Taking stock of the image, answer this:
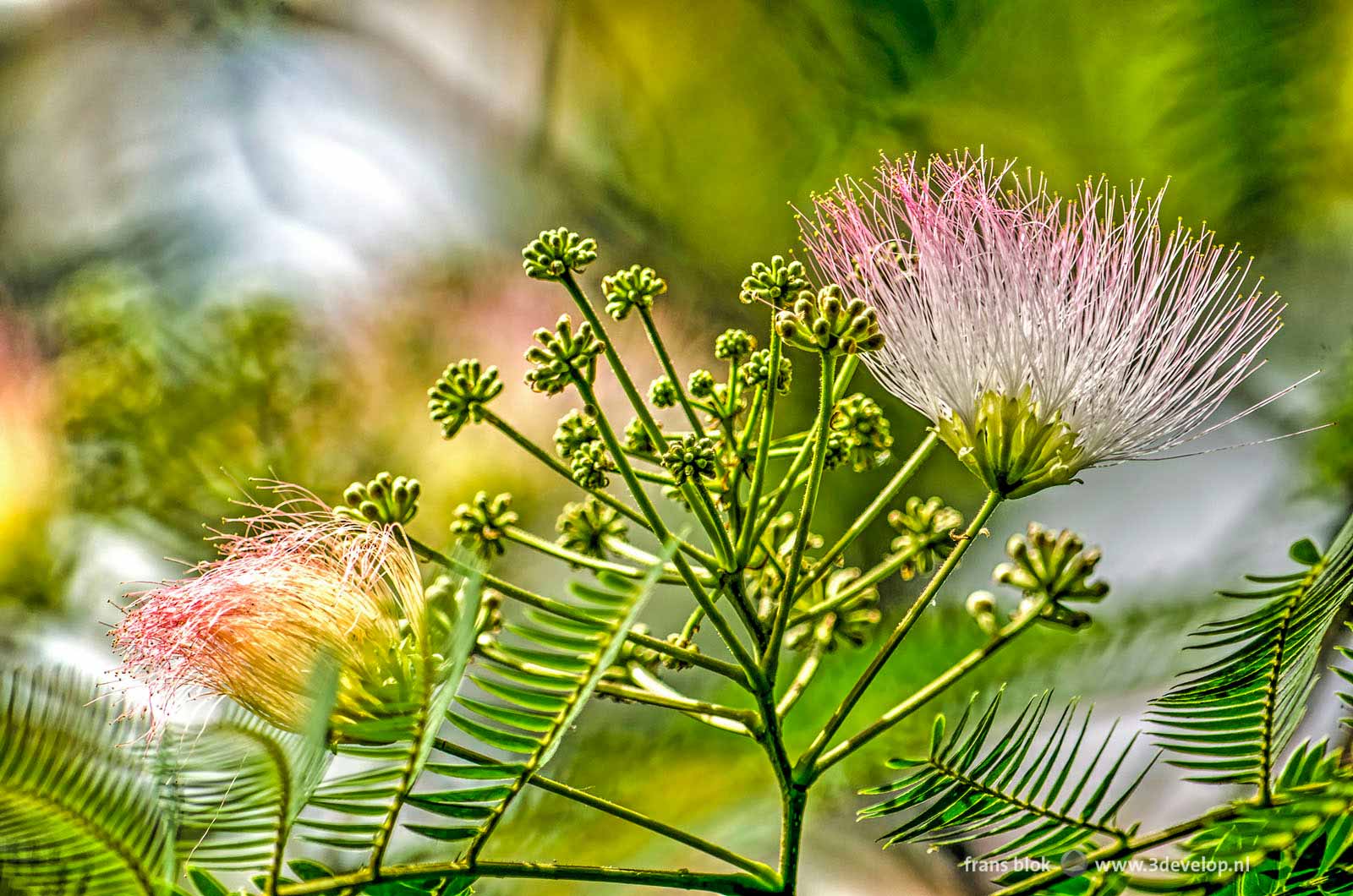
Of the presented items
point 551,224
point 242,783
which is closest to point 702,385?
point 242,783

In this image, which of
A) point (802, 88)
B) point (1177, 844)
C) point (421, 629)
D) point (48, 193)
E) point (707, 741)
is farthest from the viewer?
point (48, 193)

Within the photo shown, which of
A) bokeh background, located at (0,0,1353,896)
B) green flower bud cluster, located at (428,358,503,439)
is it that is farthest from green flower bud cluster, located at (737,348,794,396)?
bokeh background, located at (0,0,1353,896)

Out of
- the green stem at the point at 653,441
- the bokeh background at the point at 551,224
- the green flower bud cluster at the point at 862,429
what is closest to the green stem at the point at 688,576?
the green stem at the point at 653,441

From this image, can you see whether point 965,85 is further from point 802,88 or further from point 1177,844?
point 1177,844

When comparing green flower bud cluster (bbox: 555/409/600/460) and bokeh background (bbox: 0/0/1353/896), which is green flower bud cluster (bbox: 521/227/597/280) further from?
bokeh background (bbox: 0/0/1353/896)

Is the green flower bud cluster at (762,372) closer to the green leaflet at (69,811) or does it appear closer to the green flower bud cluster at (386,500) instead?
the green flower bud cluster at (386,500)

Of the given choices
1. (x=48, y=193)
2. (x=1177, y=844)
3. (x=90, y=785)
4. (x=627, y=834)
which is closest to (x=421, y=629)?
(x=90, y=785)

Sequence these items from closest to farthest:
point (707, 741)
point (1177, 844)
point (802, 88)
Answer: point (1177, 844), point (707, 741), point (802, 88)
